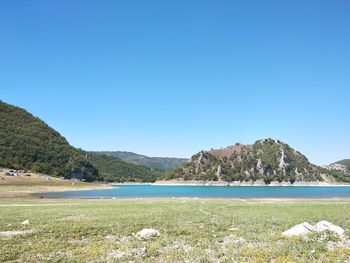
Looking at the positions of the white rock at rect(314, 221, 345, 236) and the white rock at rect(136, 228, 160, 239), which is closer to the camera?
the white rock at rect(314, 221, 345, 236)

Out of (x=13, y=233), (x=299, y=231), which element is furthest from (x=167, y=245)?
(x=13, y=233)

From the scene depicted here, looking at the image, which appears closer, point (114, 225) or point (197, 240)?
point (197, 240)

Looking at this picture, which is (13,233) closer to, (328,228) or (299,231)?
(299,231)

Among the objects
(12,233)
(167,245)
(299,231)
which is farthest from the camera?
(12,233)

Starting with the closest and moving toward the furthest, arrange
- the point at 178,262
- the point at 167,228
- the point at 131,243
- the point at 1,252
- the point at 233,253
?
the point at 178,262, the point at 233,253, the point at 1,252, the point at 131,243, the point at 167,228

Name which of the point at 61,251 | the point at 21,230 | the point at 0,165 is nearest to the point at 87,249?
the point at 61,251

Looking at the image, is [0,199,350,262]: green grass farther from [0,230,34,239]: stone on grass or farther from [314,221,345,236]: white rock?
[314,221,345,236]: white rock

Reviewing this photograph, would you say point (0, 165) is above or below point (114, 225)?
above

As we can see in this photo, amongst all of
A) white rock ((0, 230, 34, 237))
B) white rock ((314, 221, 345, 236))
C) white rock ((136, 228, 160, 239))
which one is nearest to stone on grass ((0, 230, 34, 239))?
white rock ((0, 230, 34, 237))

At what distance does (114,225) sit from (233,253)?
11.3 m

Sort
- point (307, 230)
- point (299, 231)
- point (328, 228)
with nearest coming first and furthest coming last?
point (299, 231) < point (307, 230) < point (328, 228)

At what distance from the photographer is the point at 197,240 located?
800 inches

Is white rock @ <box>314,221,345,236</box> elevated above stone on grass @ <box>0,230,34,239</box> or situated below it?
above

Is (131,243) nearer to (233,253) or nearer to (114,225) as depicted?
(233,253)
